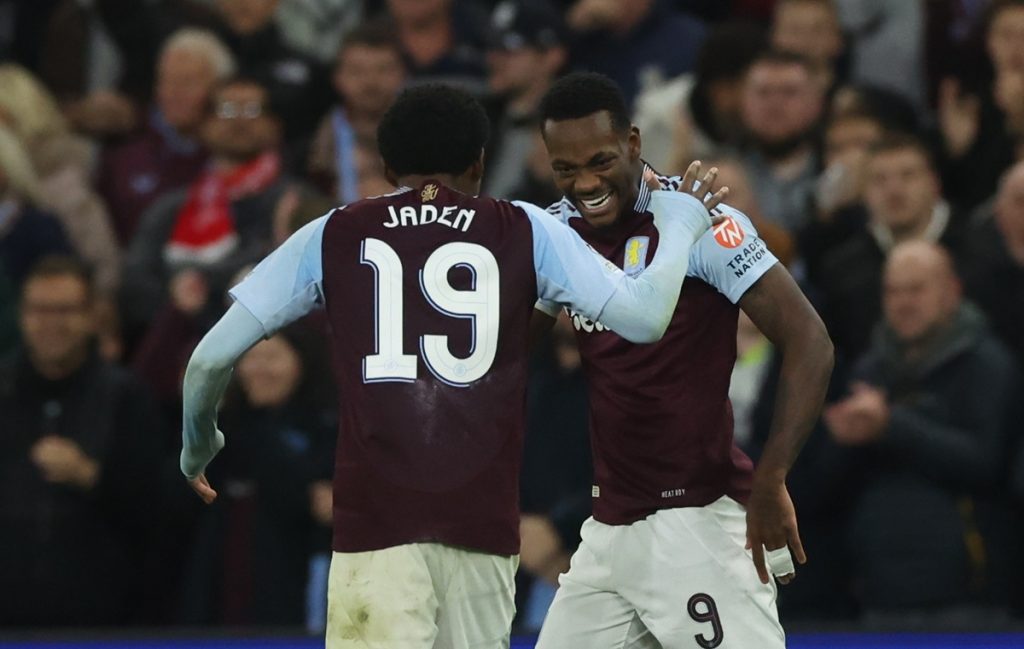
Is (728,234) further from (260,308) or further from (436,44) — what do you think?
(436,44)

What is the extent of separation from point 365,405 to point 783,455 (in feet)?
3.64

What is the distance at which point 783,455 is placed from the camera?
5.23m

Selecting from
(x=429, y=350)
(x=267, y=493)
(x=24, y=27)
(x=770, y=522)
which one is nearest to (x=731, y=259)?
(x=770, y=522)

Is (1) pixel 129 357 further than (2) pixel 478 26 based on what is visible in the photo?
No

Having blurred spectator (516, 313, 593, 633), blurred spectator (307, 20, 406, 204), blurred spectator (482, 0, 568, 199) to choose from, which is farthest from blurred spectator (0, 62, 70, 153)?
blurred spectator (516, 313, 593, 633)

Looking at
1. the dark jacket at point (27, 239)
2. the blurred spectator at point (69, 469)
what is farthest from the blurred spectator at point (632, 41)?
the blurred spectator at point (69, 469)

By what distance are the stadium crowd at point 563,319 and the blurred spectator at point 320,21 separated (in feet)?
0.06

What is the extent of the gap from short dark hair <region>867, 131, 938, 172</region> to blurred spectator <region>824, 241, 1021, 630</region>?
0.68 metres

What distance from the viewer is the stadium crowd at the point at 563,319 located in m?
7.83

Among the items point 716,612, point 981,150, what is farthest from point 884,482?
point 716,612

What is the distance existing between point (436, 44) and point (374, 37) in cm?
60

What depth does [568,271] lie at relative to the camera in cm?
484

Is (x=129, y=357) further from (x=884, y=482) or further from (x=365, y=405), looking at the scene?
(x=365, y=405)

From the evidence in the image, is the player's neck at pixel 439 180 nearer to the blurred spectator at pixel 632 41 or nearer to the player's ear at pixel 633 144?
the player's ear at pixel 633 144
